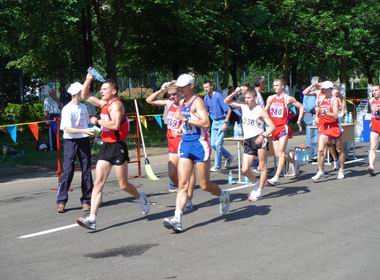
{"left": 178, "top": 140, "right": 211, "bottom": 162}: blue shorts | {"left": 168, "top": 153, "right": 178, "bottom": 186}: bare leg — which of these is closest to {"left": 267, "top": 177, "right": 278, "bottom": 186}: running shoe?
{"left": 168, "top": 153, "right": 178, "bottom": 186}: bare leg

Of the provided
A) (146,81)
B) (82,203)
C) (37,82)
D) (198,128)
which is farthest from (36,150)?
(146,81)

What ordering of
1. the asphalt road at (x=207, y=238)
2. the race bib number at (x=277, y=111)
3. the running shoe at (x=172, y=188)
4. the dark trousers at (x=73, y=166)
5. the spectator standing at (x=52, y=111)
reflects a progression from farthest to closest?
the spectator standing at (x=52, y=111)
the race bib number at (x=277, y=111)
the running shoe at (x=172, y=188)
the dark trousers at (x=73, y=166)
the asphalt road at (x=207, y=238)

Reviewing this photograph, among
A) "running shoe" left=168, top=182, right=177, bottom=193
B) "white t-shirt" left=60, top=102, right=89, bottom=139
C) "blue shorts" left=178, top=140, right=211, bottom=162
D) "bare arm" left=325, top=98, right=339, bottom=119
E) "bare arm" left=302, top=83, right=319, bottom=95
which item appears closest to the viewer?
"blue shorts" left=178, top=140, right=211, bottom=162

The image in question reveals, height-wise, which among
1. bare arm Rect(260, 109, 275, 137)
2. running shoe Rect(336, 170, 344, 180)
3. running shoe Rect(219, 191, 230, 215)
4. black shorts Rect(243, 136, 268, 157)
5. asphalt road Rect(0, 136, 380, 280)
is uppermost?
bare arm Rect(260, 109, 275, 137)

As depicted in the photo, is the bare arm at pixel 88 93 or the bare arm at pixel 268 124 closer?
the bare arm at pixel 88 93

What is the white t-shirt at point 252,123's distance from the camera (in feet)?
31.6

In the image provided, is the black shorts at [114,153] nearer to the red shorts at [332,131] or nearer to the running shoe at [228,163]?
the red shorts at [332,131]

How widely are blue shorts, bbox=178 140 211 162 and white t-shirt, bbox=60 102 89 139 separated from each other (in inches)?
79.8

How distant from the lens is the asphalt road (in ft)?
19.7

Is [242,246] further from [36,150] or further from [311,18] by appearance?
[311,18]

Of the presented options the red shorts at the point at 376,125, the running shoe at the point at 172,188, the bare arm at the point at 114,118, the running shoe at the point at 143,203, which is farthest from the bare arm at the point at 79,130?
the red shorts at the point at 376,125

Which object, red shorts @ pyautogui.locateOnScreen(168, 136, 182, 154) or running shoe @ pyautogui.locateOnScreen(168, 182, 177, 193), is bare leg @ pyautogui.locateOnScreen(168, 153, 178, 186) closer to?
red shorts @ pyautogui.locateOnScreen(168, 136, 182, 154)

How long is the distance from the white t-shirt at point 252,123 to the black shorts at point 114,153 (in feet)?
8.23

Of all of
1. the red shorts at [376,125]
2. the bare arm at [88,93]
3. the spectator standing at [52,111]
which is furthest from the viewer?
the spectator standing at [52,111]
